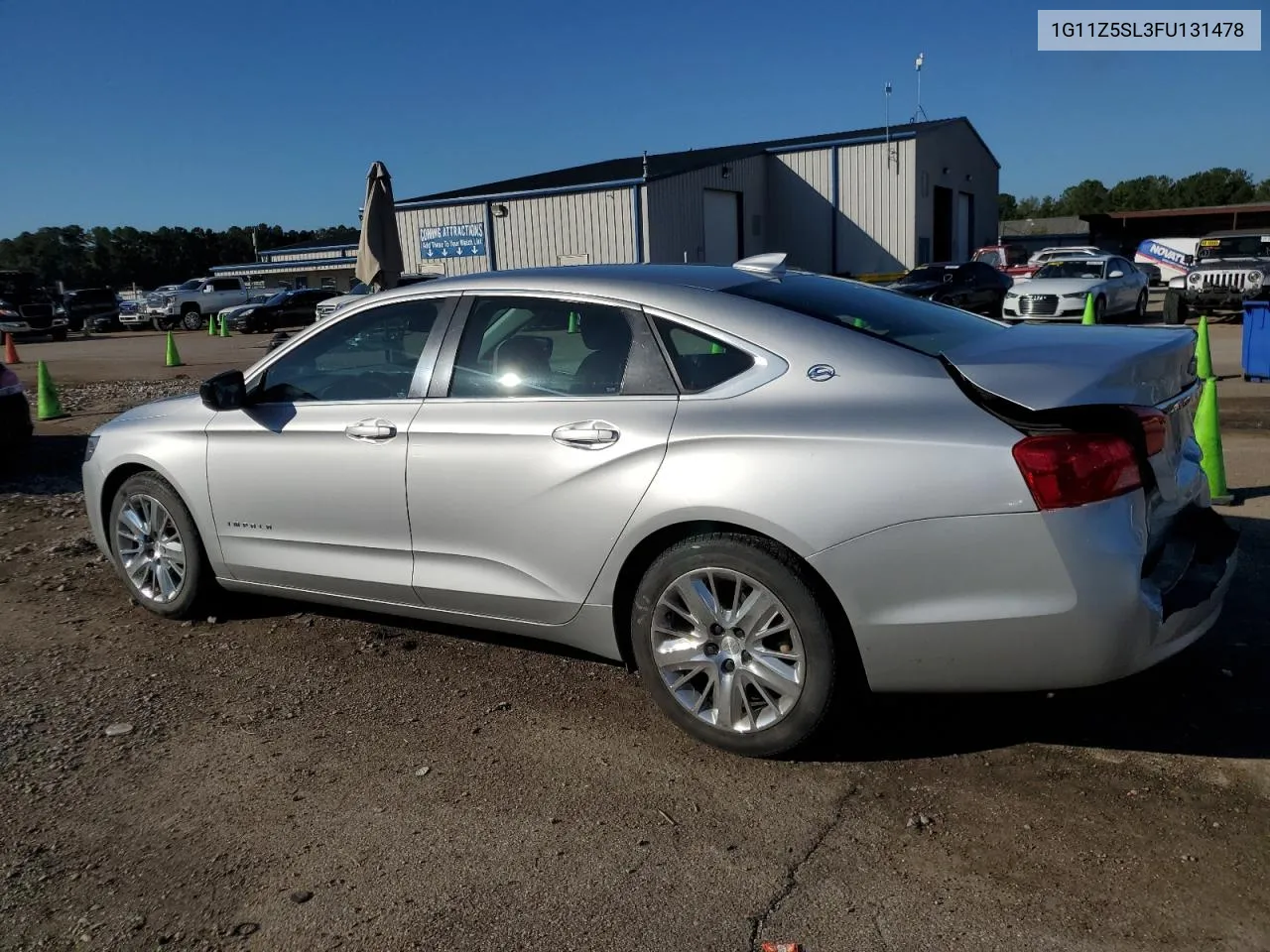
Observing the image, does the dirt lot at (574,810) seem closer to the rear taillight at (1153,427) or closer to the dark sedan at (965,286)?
the rear taillight at (1153,427)

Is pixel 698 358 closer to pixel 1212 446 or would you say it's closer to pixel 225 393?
pixel 225 393

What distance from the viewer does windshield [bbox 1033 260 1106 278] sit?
21.1 m

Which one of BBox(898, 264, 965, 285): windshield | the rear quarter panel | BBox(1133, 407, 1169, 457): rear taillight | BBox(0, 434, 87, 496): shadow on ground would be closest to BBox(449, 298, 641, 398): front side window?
the rear quarter panel

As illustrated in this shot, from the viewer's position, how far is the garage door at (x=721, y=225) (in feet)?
110

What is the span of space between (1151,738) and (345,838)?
264cm

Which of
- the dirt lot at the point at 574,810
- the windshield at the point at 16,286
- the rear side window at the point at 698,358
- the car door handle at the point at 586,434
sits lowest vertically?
the dirt lot at the point at 574,810

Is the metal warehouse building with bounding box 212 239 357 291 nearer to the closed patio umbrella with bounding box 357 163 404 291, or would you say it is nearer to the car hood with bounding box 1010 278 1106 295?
the car hood with bounding box 1010 278 1106 295

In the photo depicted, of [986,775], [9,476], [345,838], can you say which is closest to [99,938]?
[345,838]

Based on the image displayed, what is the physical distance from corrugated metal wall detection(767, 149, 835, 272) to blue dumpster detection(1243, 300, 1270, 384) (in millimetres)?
24548

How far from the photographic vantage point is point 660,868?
282cm

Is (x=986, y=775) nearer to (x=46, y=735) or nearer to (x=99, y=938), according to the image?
(x=99, y=938)

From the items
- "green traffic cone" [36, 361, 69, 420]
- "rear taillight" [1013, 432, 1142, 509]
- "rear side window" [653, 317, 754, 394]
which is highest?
"rear side window" [653, 317, 754, 394]

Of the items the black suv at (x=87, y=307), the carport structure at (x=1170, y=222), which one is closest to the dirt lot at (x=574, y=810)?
the black suv at (x=87, y=307)

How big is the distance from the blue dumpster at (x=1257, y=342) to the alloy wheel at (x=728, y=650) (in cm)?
1026
